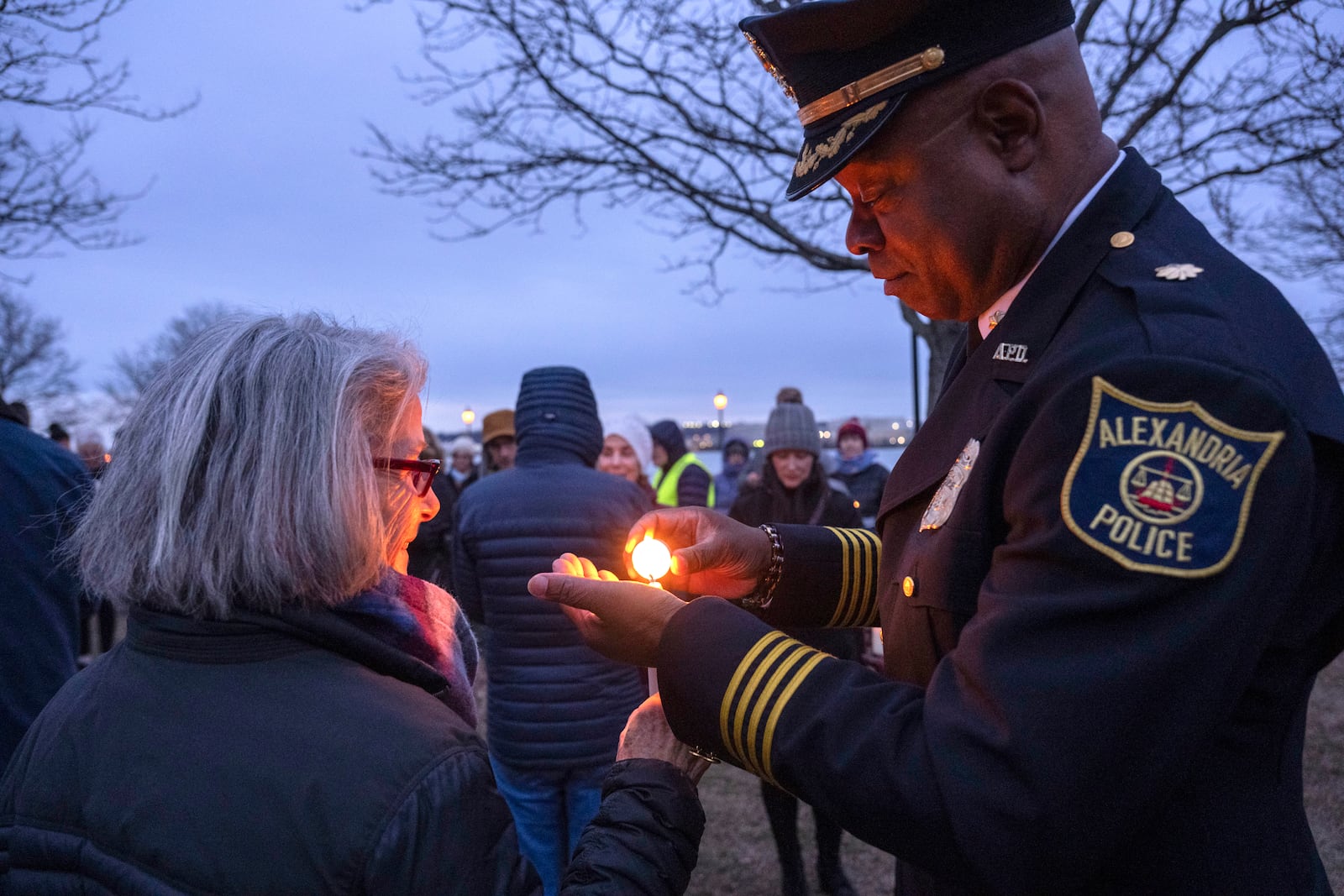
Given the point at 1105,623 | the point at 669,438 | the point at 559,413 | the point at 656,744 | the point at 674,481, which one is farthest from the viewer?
the point at 669,438

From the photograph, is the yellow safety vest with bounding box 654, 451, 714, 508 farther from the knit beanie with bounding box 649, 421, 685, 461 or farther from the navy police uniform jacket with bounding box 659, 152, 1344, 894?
the navy police uniform jacket with bounding box 659, 152, 1344, 894

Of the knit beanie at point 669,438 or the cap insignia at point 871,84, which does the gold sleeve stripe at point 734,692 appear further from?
the knit beanie at point 669,438

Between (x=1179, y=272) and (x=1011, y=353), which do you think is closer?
(x=1179, y=272)

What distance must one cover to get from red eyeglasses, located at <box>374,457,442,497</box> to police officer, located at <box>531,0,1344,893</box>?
42 centimetres

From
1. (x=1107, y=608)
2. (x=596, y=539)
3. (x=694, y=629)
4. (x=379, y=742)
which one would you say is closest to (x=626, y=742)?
(x=694, y=629)

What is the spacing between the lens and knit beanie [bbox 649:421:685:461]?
9664 millimetres

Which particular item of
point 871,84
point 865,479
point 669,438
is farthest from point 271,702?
point 669,438

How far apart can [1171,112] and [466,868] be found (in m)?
7.81

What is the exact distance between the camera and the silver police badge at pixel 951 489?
1660 millimetres

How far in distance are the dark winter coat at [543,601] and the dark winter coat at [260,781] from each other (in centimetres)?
268

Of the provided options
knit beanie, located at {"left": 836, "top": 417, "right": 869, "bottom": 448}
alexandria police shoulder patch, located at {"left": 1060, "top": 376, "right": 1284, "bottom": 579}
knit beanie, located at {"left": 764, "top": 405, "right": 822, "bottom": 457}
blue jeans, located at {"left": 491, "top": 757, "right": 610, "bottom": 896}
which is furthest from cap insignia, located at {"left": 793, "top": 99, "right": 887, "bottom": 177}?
knit beanie, located at {"left": 836, "top": 417, "right": 869, "bottom": 448}

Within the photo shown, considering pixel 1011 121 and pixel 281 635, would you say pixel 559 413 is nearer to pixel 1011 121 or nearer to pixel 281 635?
pixel 281 635

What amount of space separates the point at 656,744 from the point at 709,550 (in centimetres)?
64

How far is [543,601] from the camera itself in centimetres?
453
